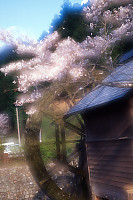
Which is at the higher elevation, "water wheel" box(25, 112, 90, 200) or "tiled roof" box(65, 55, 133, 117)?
"tiled roof" box(65, 55, 133, 117)

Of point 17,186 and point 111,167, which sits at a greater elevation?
point 111,167

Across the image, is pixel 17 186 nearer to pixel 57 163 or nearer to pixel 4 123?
pixel 57 163

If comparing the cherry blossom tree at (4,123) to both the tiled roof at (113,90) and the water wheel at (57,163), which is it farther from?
the tiled roof at (113,90)

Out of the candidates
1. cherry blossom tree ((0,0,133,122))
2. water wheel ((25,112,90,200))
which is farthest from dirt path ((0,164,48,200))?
cherry blossom tree ((0,0,133,122))

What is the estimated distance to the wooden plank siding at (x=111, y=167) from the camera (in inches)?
263

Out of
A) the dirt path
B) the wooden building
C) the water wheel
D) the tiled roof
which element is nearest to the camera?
the tiled roof

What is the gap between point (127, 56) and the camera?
10930 mm

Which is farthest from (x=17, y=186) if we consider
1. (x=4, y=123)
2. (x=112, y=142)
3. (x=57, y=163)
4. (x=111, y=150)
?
(x=4, y=123)

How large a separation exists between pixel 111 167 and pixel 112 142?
92 cm

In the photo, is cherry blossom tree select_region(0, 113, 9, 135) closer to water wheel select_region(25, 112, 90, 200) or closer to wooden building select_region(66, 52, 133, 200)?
water wheel select_region(25, 112, 90, 200)

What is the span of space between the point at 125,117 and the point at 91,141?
83.7 inches

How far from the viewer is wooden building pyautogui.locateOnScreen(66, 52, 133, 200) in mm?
6641

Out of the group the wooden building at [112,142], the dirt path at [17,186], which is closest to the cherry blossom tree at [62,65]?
the wooden building at [112,142]

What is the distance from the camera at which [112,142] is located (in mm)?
7316
